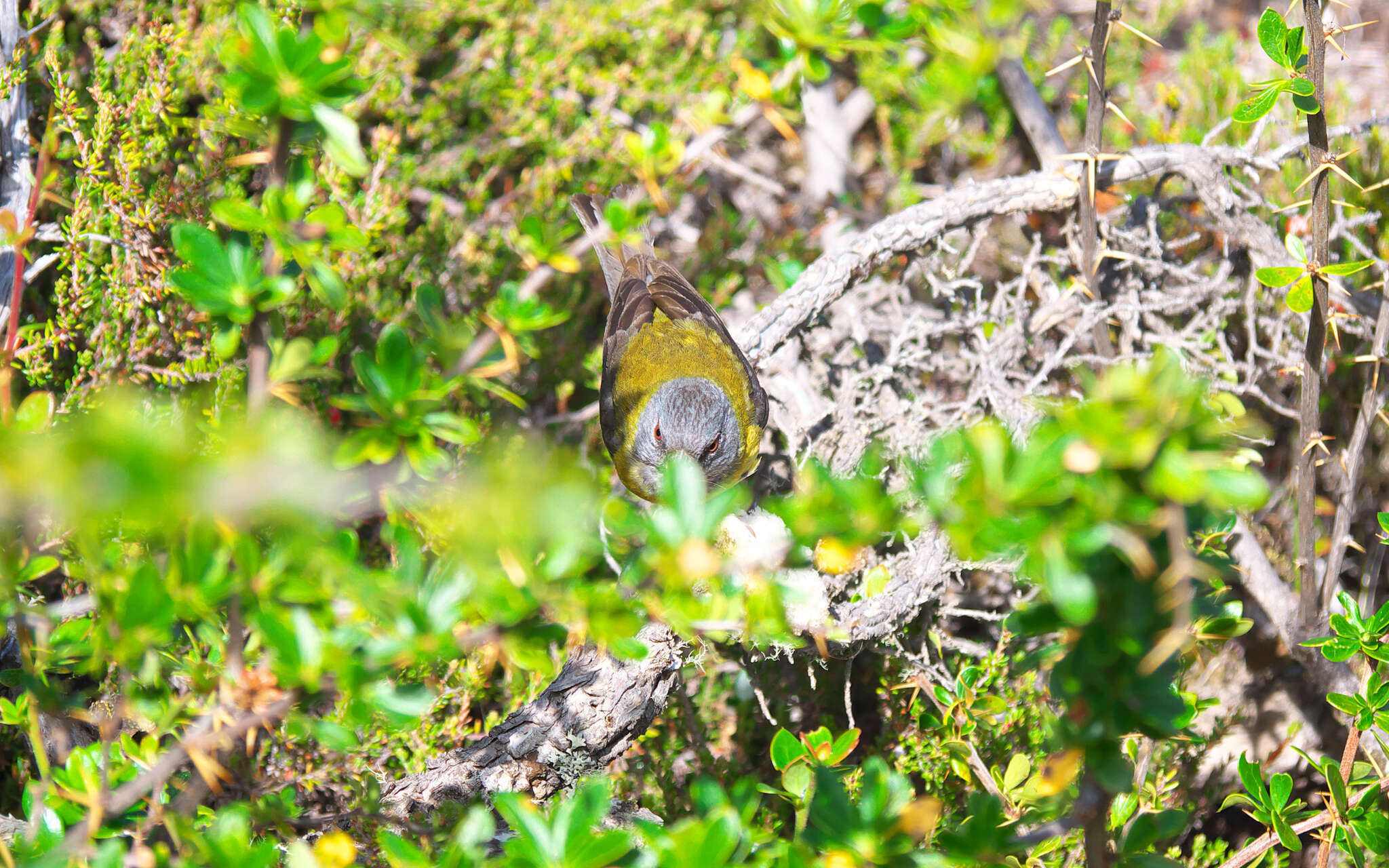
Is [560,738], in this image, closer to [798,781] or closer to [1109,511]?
[798,781]

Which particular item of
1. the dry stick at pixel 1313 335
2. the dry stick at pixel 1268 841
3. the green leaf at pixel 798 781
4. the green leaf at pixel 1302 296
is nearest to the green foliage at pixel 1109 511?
the green leaf at pixel 798 781

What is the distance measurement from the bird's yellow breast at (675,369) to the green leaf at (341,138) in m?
2.27

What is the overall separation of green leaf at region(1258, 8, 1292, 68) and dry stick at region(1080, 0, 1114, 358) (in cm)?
48

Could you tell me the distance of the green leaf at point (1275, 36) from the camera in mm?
2217

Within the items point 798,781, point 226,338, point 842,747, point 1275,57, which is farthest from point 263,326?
point 1275,57

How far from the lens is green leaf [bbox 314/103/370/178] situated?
54.4 inches

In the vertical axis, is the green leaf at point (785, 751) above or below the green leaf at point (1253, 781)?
above

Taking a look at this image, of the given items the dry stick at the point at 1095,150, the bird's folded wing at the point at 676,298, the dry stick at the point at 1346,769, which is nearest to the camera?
the dry stick at the point at 1346,769

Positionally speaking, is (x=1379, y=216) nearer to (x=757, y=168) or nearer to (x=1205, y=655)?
(x=1205, y=655)

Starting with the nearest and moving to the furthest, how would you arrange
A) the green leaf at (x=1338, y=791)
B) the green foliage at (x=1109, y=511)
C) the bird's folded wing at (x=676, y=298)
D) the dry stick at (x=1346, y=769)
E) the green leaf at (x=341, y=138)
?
the green foliage at (x=1109, y=511) → the green leaf at (x=341, y=138) → the green leaf at (x=1338, y=791) → the dry stick at (x=1346, y=769) → the bird's folded wing at (x=676, y=298)

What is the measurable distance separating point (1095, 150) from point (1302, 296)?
2.68 ft

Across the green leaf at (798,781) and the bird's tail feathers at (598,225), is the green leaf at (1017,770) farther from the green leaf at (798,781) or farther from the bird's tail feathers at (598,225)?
the bird's tail feathers at (598,225)

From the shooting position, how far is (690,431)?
3.63 m

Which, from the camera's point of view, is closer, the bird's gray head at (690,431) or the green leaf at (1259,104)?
the green leaf at (1259,104)
